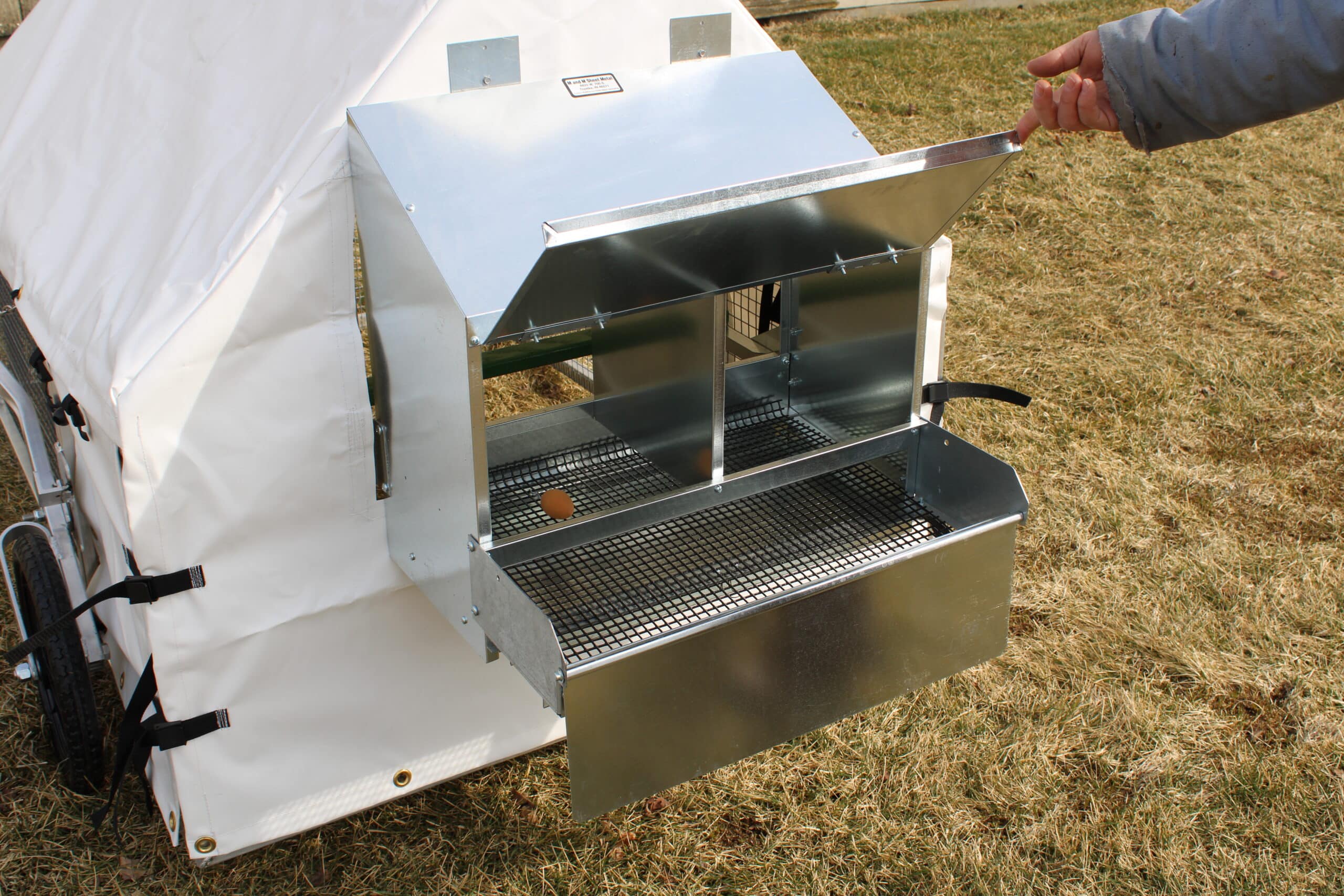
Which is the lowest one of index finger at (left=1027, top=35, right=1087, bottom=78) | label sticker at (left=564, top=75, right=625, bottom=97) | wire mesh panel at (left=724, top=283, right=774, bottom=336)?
wire mesh panel at (left=724, top=283, right=774, bottom=336)

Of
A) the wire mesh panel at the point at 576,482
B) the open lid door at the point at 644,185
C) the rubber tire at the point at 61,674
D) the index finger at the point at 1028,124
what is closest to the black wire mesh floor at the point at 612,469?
the wire mesh panel at the point at 576,482

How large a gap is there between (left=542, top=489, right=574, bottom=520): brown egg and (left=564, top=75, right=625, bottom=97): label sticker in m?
0.72

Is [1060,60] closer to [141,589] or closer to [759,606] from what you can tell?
[759,606]

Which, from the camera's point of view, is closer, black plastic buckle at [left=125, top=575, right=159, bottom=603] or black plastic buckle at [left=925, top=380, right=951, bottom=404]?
black plastic buckle at [left=125, top=575, right=159, bottom=603]

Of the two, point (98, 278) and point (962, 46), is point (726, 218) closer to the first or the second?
point (98, 278)

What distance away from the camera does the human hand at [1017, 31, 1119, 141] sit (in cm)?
→ 188

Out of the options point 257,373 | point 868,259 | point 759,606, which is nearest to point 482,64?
point 257,373

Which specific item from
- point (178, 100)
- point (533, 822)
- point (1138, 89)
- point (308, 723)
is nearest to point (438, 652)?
point (308, 723)

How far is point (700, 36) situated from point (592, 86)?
0.84 ft

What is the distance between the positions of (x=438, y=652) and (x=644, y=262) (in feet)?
3.04

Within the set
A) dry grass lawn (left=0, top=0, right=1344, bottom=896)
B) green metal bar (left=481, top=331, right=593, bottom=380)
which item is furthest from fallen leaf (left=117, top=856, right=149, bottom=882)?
green metal bar (left=481, top=331, right=593, bottom=380)

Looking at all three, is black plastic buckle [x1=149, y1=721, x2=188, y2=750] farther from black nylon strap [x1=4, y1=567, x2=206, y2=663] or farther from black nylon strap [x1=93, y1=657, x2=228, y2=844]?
black nylon strap [x1=4, y1=567, x2=206, y2=663]

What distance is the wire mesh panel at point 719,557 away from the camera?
2.01 m

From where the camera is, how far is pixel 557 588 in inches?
82.1
